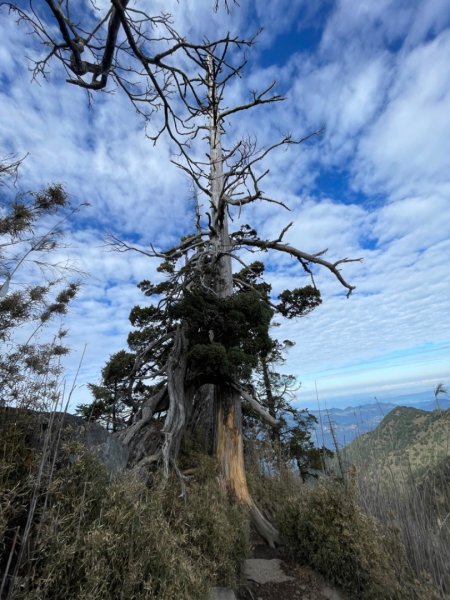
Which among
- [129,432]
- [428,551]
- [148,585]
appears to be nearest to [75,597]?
[148,585]

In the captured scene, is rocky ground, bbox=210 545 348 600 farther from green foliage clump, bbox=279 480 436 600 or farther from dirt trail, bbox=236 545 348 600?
green foliage clump, bbox=279 480 436 600

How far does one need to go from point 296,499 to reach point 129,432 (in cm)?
340

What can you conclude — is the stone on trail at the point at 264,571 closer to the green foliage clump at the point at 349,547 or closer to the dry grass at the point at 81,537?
the green foliage clump at the point at 349,547

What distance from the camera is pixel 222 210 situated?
852 centimetres

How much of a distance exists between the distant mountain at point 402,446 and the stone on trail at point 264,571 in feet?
6.42

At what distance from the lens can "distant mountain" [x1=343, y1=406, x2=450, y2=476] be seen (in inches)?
217

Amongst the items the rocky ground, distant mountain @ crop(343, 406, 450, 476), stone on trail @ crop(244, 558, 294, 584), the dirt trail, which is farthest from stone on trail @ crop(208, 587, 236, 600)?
distant mountain @ crop(343, 406, 450, 476)

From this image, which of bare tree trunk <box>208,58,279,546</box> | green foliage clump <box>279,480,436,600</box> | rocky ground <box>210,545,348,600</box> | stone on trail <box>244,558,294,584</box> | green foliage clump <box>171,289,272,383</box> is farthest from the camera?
green foliage clump <box>171,289,272,383</box>

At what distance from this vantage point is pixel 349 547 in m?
4.15

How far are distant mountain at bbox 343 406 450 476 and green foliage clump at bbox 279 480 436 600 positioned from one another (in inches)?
43.7

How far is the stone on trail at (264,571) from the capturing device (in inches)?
188

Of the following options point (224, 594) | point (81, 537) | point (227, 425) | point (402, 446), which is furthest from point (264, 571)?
point (81, 537)

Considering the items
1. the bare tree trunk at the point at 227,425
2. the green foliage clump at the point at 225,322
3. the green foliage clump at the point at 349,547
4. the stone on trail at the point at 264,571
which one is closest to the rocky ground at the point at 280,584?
the stone on trail at the point at 264,571

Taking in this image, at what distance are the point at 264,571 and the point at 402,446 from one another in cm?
320
